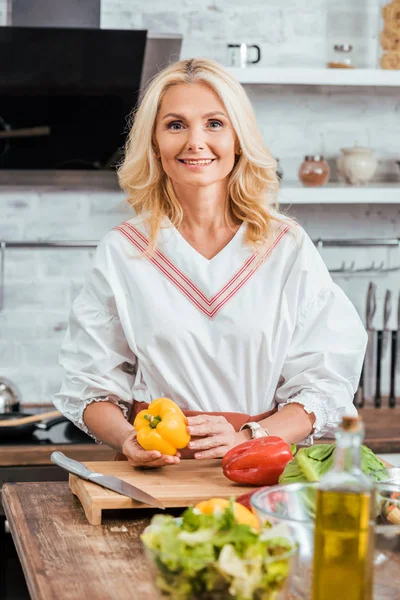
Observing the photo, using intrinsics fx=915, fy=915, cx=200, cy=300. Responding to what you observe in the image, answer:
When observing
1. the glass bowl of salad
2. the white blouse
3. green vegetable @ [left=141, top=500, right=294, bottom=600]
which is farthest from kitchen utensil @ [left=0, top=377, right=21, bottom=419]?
green vegetable @ [left=141, top=500, right=294, bottom=600]

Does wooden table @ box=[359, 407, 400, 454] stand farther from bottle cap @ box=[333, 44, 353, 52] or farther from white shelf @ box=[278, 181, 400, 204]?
bottle cap @ box=[333, 44, 353, 52]

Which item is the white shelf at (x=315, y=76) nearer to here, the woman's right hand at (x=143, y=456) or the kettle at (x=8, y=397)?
the kettle at (x=8, y=397)

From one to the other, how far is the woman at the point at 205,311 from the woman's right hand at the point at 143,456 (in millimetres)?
228

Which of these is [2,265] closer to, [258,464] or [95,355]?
[95,355]

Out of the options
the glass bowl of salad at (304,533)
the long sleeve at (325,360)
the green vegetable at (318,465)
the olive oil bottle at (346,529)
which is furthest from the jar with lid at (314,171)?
the olive oil bottle at (346,529)

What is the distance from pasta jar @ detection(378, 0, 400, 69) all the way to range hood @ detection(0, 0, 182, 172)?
808mm

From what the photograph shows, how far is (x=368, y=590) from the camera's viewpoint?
3.09ft

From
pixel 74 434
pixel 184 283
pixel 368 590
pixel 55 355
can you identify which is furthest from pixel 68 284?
pixel 368 590

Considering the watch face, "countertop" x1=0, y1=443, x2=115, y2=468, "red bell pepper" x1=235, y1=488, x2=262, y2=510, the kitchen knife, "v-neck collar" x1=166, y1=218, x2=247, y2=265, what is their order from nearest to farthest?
"red bell pepper" x1=235, y1=488, x2=262, y2=510 → the kitchen knife → the watch face → "v-neck collar" x1=166, y1=218, x2=247, y2=265 → "countertop" x1=0, y1=443, x2=115, y2=468

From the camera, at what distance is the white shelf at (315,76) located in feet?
10.6

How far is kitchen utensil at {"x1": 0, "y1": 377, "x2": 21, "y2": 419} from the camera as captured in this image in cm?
323

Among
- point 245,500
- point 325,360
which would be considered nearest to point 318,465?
point 245,500

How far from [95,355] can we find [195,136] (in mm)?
516

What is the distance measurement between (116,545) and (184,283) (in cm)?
78
